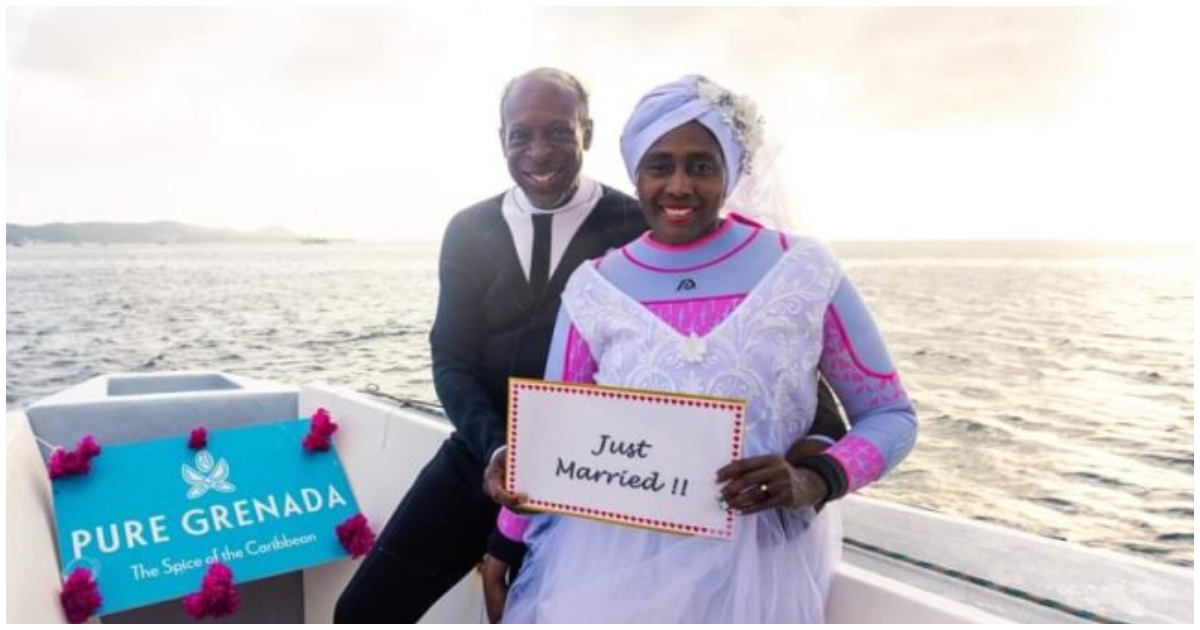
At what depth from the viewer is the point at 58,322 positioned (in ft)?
69.6

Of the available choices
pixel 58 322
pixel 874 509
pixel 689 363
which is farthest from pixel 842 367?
pixel 58 322

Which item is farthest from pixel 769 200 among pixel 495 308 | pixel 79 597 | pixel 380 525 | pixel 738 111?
pixel 79 597

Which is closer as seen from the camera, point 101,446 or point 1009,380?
point 101,446

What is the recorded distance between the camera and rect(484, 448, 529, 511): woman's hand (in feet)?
4.25

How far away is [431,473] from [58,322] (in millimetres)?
23217

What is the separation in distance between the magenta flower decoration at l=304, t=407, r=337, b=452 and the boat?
49 millimetres

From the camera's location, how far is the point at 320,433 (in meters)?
2.95

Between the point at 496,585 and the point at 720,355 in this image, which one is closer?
the point at 720,355

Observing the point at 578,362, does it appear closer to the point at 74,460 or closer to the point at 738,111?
the point at 738,111

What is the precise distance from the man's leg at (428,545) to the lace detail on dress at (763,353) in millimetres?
772

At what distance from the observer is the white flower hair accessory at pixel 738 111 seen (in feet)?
4.09

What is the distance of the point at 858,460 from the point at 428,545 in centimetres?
110

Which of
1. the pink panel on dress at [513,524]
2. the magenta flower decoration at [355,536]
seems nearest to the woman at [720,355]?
the pink panel on dress at [513,524]

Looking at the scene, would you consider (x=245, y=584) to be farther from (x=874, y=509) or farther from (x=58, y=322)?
(x=58, y=322)
